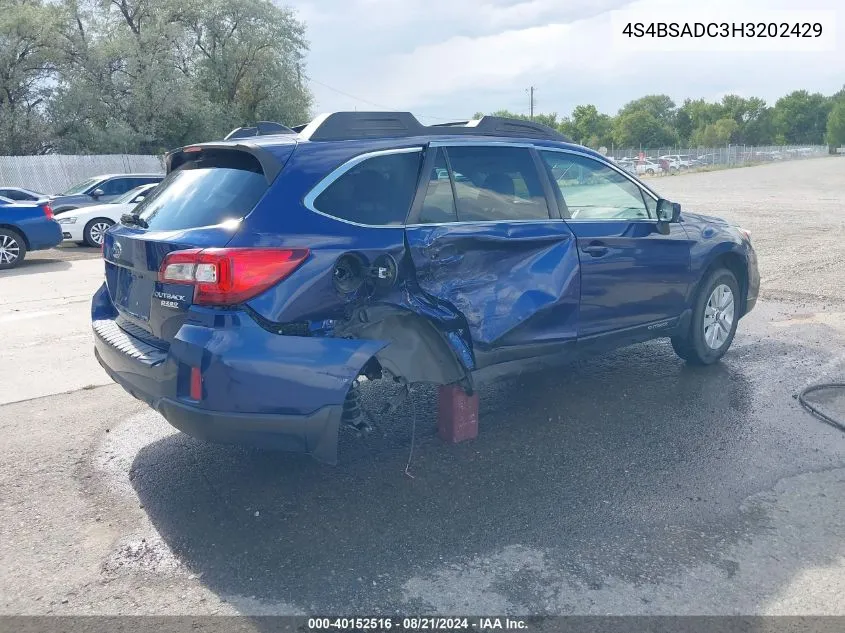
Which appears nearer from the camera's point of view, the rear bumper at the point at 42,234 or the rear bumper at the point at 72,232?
the rear bumper at the point at 42,234

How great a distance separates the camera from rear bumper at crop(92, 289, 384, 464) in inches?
132

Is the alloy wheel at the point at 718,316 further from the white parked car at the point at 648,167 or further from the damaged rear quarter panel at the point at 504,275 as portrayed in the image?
the white parked car at the point at 648,167

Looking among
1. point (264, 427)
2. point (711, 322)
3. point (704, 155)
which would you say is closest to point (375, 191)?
point (264, 427)

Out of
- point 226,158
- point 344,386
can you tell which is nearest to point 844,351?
point 344,386

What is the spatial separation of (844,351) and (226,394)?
563cm

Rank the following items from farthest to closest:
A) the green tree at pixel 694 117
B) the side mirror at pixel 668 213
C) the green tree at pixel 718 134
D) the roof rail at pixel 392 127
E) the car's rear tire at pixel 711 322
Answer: the green tree at pixel 694 117 < the green tree at pixel 718 134 < the car's rear tire at pixel 711 322 < the side mirror at pixel 668 213 < the roof rail at pixel 392 127

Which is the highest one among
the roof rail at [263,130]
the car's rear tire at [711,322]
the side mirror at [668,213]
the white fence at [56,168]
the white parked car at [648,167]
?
the white parked car at [648,167]

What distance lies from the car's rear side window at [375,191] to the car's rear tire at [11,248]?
11.1 metres

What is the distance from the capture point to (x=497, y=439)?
182 inches

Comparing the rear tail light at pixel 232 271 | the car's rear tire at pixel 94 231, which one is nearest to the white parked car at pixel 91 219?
the car's rear tire at pixel 94 231

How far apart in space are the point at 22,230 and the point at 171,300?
36.0 ft

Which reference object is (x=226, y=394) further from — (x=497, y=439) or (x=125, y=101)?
(x=125, y=101)

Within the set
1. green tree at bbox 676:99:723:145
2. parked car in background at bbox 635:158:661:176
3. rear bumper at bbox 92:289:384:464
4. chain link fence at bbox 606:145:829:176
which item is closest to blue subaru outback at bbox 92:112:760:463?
rear bumper at bbox 92:289:384:464

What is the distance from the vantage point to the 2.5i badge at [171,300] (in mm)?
3518
